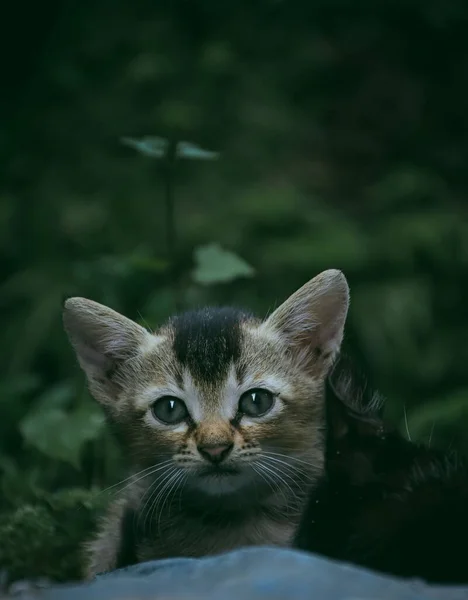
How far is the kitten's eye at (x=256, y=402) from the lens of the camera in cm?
361

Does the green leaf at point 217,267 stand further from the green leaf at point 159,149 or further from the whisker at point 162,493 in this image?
the whisker at point 162,493

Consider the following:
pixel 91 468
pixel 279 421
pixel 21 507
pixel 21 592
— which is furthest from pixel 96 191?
pixel 21 592

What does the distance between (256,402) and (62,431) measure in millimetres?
1162

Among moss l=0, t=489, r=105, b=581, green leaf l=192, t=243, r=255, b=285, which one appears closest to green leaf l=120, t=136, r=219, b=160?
green leaf l=192, t=243, r=255, b=285

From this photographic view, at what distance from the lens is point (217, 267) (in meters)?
4.48

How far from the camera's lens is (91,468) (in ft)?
15.8

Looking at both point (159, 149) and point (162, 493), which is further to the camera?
point (159, 149)

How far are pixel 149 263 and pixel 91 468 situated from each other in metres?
0.93

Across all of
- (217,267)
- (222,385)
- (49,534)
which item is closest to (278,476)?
(222,385)

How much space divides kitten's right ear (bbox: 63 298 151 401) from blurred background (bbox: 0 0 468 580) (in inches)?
59.8

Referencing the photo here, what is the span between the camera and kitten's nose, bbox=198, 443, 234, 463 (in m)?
3.38

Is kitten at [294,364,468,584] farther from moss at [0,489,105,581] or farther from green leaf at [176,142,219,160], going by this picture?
green leaf at [176,142,219,160]

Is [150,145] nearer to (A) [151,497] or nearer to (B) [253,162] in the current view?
(A) [151,497]

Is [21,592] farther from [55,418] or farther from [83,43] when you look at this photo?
[83,43]
